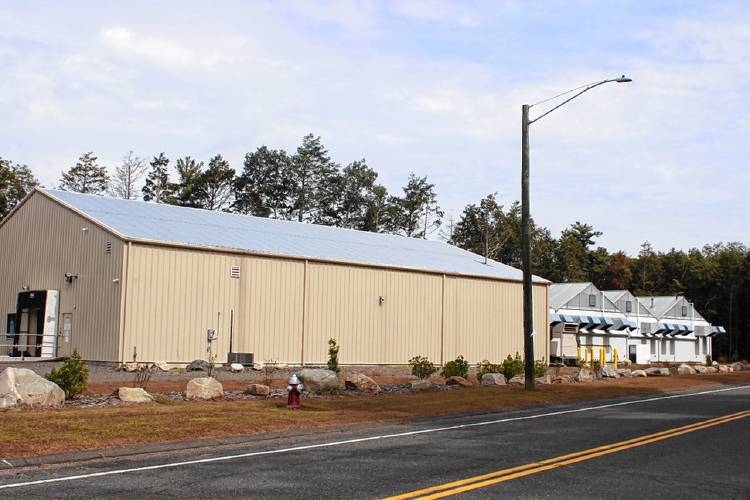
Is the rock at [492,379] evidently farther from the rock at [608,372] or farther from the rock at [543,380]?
the rock at [608,372]

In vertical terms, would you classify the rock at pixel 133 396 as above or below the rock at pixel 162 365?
below

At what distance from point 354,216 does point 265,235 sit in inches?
1983

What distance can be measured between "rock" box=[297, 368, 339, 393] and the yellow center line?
33.9ft

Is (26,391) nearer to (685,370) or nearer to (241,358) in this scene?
(241,358)

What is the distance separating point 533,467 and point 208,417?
7987 millimetres

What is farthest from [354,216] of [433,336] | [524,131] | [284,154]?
[524,131]

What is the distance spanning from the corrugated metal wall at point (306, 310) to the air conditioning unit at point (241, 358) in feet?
1.71

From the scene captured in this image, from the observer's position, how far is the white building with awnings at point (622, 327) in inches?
2496

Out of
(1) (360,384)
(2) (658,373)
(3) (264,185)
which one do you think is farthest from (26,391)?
(3) (264,185)

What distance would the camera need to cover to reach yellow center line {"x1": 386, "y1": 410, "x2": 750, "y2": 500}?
9.45 meters

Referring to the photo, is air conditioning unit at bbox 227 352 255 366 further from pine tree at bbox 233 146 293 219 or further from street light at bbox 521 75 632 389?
pine tree at bbox 233 146 293 219

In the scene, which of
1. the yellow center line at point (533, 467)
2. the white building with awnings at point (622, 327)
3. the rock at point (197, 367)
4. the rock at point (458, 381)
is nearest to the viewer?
the yellow center line at point (533, 467)

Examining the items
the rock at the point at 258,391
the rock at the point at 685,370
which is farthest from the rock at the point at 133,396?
the rock at the point at 685,370

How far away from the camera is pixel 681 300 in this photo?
3268 inches
